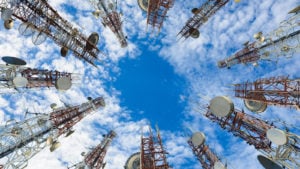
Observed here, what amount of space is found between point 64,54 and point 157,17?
13.4 m

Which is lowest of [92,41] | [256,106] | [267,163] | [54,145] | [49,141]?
[54,145]

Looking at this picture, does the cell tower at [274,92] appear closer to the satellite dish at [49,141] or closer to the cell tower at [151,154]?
the cell tower at [151,154]

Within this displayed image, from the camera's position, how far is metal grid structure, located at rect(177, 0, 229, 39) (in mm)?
24797

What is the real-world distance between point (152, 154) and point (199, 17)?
1856cm

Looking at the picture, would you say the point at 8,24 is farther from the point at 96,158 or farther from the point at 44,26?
the point at 96,158

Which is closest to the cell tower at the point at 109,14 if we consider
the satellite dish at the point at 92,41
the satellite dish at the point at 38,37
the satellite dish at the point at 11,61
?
the satellite dish at the point at 92,41

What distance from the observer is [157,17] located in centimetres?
2788

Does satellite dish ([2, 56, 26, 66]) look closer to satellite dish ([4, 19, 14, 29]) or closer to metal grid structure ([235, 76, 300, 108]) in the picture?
satellite dish ([4, 19, 14, 29])

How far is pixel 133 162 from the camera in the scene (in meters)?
24.4

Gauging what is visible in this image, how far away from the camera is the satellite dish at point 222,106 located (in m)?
18.9

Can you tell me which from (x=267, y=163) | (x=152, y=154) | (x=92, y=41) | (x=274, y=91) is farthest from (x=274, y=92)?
(x=92, y=41)

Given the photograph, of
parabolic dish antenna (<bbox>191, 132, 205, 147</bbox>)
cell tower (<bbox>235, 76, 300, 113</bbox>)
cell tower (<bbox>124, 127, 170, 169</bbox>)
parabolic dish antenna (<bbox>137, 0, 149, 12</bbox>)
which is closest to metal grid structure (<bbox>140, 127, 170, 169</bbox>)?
cell tower (<bbox>124, 127, 170, 169</bbox>)

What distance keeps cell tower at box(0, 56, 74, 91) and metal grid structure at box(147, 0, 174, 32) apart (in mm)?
13118

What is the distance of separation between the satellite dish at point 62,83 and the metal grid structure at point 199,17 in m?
16.9
